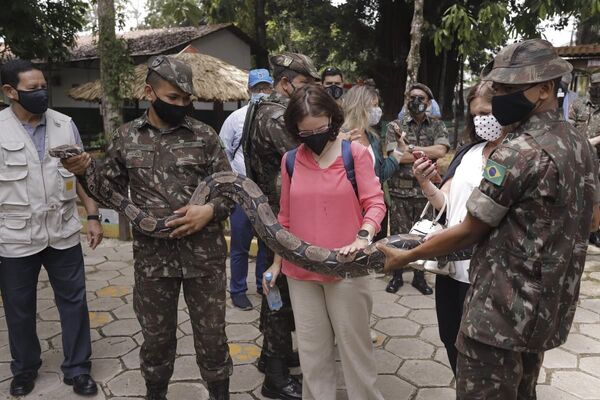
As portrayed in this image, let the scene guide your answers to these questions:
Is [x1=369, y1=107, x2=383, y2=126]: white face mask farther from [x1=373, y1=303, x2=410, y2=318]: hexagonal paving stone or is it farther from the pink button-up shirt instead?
[x1=373, y1=303, x2=410, y2=318]: hexagonal paving stone

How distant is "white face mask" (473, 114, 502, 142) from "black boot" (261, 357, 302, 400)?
233 centimetres

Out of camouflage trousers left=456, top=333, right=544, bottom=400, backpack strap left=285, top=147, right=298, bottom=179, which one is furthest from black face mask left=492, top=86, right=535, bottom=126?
backpack strap left=285, top=147, right=298, bottom=179

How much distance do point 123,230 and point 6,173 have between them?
16.0 feet

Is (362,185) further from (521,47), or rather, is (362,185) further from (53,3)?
(53,3)

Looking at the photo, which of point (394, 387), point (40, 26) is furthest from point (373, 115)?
point (40, 26)

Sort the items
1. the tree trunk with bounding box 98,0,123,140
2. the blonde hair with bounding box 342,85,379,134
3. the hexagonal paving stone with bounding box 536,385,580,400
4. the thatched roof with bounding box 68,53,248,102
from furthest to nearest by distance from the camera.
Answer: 1. the thatched roof with bounding box 68,53,248,102
2. the tree trunk with bounding box 98,0,123,140
3. the blonde hair with bounding box 342,85,379,134
4. the hexagonal paving stone with bounding box 536,385,580,400

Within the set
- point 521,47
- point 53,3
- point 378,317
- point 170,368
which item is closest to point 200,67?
point 53,3

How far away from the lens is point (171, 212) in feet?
10.8

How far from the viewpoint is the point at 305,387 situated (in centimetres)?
340

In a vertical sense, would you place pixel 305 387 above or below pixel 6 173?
below

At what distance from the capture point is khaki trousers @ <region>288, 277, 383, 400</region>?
3119 millimetres

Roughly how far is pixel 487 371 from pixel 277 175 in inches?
Answer: 85.0

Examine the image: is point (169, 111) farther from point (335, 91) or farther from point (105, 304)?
point (105, 304)

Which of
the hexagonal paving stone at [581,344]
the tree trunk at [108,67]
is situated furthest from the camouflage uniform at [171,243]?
the tree trunk at [108,67]
